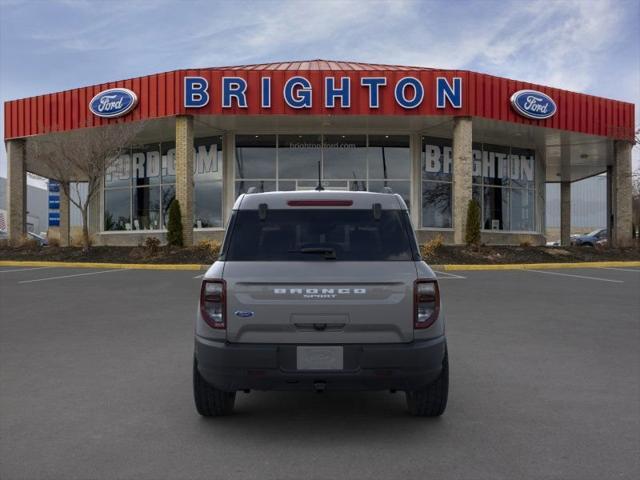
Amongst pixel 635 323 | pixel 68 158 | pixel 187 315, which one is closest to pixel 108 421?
pixel 187 315

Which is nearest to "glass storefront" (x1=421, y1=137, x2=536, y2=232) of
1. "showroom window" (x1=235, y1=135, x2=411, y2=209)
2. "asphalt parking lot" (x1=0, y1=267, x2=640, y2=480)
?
"showroom window" (x1=235, y1=135, x2=411, y2=209)

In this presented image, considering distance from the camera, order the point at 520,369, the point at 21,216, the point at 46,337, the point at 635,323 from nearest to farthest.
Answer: the point at 520,369, the point at 46,337, the point at 635,323, the point at 21,216

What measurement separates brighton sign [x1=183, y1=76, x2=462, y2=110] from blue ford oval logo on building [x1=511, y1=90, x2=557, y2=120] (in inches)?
106

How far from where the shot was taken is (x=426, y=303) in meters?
3.96

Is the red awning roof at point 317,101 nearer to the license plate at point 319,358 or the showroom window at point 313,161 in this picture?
the showroom window at point 313,161

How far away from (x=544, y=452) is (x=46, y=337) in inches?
253

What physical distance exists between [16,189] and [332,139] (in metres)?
14.2

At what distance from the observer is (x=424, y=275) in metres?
3.97

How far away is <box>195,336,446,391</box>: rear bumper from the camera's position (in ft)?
12.6

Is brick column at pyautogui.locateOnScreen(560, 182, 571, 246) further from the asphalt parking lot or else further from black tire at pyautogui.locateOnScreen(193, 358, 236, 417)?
black tire at pyautogui.locateOnScreen(193, 358, 236, 417)

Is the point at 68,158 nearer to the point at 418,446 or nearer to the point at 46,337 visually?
the point at 46,337

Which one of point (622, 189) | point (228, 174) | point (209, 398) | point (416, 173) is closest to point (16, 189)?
point (228, 174)

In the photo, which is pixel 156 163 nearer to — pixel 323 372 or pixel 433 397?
pixel 433 397

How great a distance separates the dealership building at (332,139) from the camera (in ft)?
70.2
